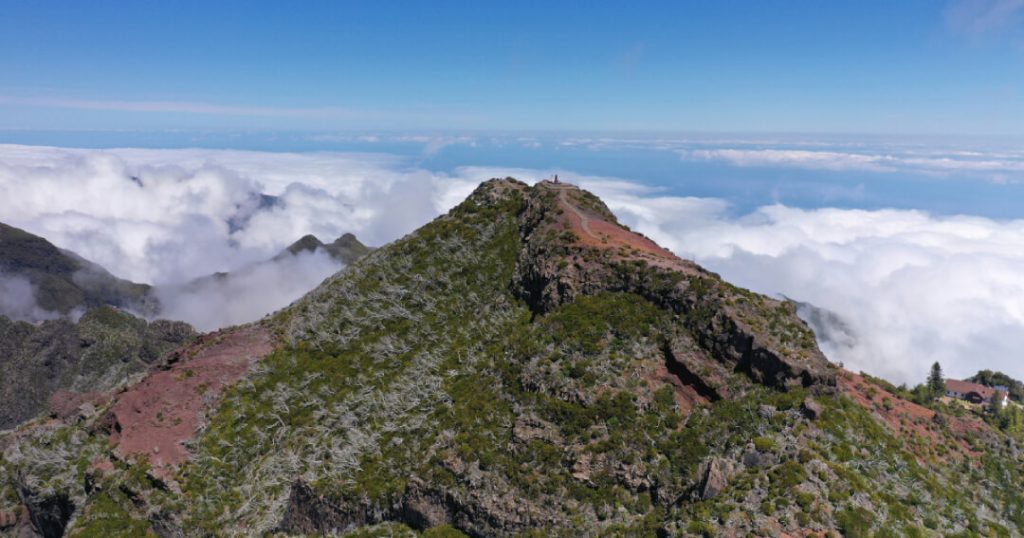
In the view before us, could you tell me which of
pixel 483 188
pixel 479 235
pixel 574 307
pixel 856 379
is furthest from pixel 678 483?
pixel 483 188

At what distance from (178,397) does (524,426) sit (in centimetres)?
2750

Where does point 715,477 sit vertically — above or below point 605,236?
below

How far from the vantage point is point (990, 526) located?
73.9ft

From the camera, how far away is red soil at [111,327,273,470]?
34.9 meters

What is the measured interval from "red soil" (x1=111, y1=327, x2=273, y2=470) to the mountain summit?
0.15 m

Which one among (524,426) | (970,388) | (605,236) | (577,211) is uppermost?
(577,211)

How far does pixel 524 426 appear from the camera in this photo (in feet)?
88.5

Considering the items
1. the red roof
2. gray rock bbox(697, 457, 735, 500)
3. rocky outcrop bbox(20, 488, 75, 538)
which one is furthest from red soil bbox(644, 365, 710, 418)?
the red roof

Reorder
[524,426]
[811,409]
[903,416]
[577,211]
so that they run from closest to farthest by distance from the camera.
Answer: [811,409]
[524,426]
[903,416]
[577,211]

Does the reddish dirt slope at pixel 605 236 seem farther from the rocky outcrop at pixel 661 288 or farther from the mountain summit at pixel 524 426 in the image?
the mountain summit at pixel 524 426

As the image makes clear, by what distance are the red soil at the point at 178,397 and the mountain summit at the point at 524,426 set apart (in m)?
0.15

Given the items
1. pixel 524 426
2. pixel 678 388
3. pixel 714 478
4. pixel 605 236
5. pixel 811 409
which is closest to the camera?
pixel 714 478

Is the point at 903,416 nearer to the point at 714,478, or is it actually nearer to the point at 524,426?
the point at 714,478

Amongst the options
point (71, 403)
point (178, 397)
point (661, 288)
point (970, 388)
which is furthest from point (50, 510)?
point (970, 388)
